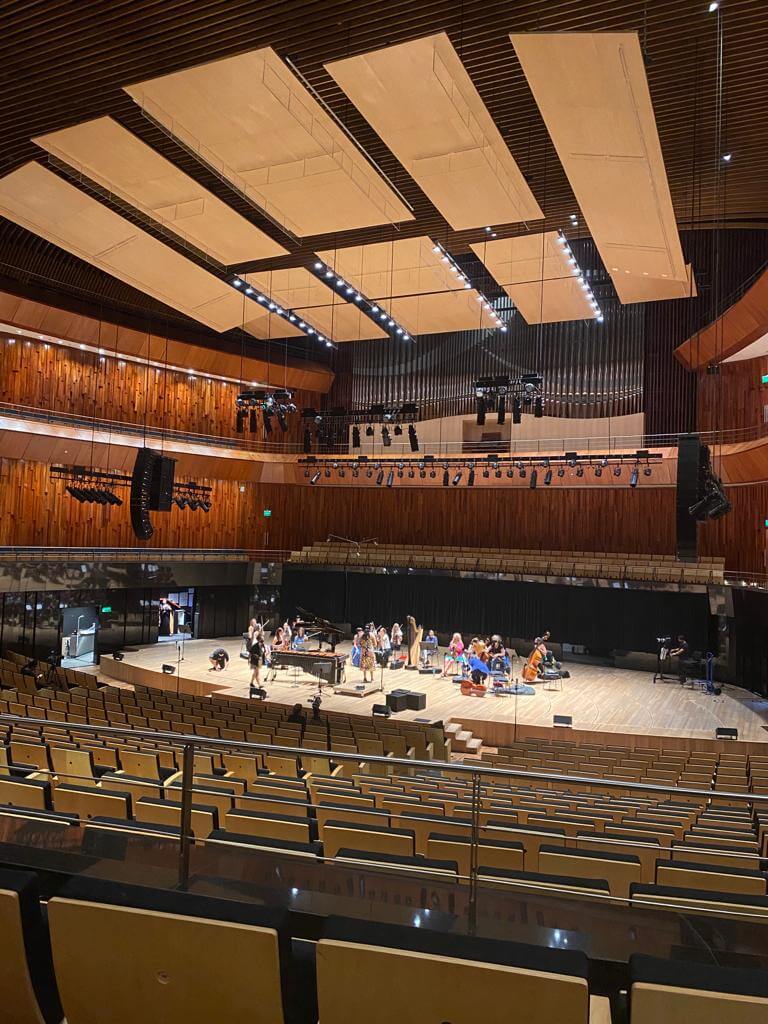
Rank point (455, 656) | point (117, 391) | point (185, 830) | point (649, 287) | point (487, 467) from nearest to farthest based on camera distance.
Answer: point (185, 830), point (649, 287), point (455, 656), point (117, 391), point (487, 467)

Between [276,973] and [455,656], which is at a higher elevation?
[276,973]

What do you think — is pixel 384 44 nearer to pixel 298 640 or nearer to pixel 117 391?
pixel 298 640

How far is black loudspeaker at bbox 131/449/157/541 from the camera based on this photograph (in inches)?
561

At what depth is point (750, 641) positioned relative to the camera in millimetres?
16844

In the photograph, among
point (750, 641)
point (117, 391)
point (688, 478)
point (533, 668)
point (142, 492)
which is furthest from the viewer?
point (117, 391)

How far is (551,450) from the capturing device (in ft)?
72.8

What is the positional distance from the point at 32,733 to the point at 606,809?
6.06m

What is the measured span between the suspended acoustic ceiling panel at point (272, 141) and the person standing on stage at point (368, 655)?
9400 millimetres

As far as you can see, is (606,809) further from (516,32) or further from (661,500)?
(661,500)

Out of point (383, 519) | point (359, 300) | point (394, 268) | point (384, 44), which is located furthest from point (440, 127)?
point (383, 519)

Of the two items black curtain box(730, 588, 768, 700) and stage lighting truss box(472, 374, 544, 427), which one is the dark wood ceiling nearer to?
stage lighting truss box(472, 374, 544, 427)

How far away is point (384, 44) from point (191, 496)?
16011 millimetres

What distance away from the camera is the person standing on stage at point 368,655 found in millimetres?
16969

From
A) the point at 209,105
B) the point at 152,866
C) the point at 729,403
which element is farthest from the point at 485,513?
the point at 152,866
